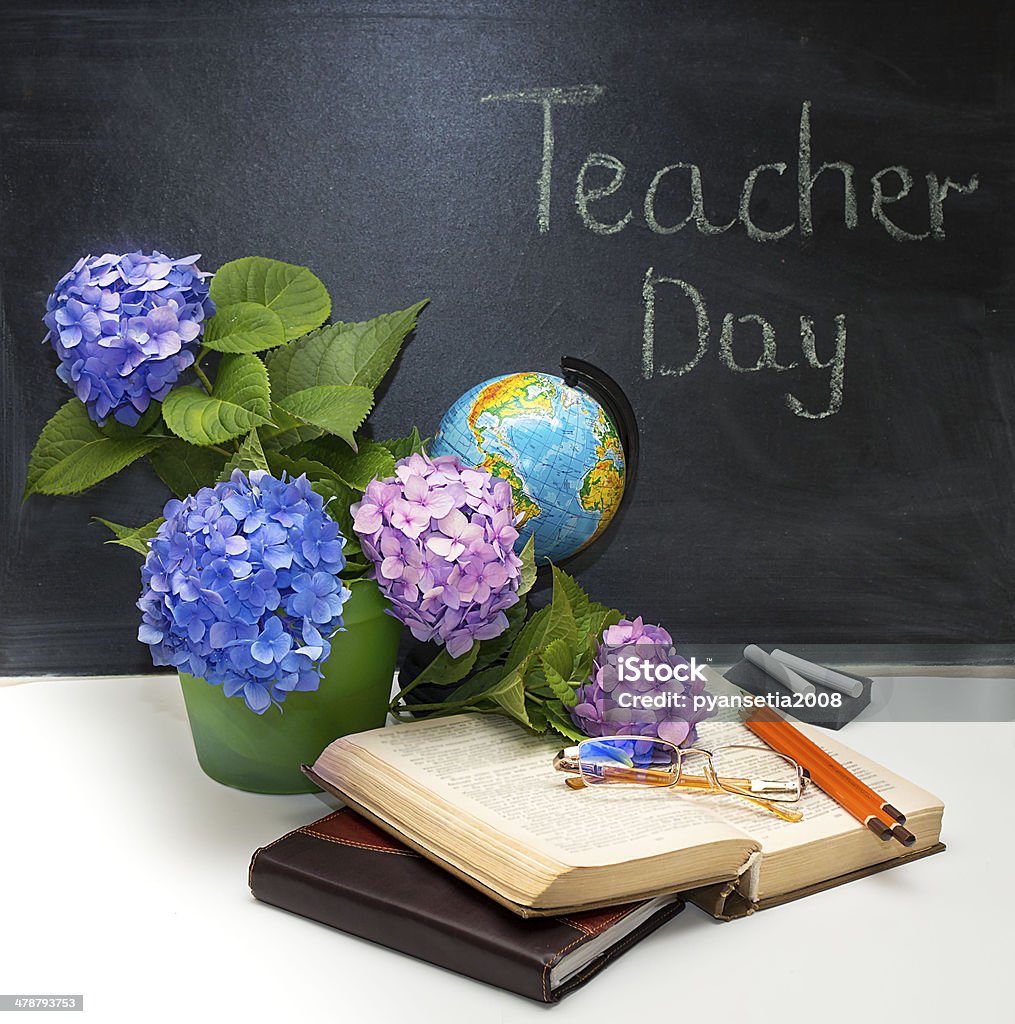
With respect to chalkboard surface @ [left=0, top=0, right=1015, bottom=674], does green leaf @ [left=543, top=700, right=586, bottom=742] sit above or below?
below

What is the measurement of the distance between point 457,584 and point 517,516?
178 mm

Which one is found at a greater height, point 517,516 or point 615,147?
point 615,147

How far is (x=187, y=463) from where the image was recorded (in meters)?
0.94

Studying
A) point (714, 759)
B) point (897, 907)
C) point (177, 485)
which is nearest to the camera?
point (897, 907)

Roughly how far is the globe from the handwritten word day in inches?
7.4

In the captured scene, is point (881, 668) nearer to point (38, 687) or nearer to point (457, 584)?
point (457, 584)

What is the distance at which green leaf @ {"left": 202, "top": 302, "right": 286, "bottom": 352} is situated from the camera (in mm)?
911

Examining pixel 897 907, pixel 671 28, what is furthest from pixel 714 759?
pixel 671 28

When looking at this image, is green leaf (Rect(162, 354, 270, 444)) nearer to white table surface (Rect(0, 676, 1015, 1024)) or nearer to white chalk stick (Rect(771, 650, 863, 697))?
white table surface (Rect(0, 676, 1015, 1024))

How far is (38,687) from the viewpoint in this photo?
115cm

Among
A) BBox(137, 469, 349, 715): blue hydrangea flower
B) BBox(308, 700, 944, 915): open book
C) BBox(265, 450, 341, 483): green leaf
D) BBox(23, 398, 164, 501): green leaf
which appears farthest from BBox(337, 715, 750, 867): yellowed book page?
BBox(23, 398, 164, 501): green leaf

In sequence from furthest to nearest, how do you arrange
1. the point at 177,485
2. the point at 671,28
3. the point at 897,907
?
1. the point at 671,28
2. the point at 177,485
3. the point at 897,907

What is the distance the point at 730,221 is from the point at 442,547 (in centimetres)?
57

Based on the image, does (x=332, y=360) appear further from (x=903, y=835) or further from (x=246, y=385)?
(x=903, y=835)
